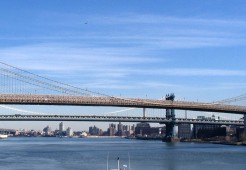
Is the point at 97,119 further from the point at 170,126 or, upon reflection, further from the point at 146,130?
the point at 146,130

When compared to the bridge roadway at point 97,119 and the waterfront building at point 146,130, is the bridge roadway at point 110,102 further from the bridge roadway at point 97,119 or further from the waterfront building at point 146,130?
the waterfront building at point 146,130

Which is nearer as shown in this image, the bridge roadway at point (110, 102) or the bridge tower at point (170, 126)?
the bridge roadway at point (110, 102)

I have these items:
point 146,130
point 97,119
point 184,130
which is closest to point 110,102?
point 97,119

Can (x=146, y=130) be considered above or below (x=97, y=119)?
below

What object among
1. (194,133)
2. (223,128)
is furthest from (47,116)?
(194,133)

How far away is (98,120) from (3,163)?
35.3 m

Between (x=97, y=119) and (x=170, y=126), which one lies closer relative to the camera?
(x=97, y=119)

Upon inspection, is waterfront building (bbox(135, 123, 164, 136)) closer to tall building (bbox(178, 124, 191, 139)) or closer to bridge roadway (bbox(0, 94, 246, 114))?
tall building (bbox(178, 124, 191, 139))

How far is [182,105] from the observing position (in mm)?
47969

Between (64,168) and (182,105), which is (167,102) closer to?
(182,105)

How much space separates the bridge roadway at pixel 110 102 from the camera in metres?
37.9

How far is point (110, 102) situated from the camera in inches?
1684

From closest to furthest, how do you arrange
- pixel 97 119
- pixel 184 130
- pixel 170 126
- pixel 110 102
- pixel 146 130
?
pixel 110 102 → pixel 97 119 → pixel 170 126 → pixel 184 130 → pixel 146 130

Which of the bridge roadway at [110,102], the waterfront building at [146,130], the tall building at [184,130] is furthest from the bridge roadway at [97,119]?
the waterfront building at [146,130]
